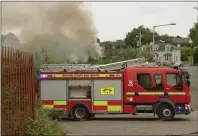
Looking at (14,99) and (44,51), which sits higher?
(44,51)

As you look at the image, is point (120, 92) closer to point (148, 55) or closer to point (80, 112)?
point (80, 112)

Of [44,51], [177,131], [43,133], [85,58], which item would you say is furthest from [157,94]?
[43,133]

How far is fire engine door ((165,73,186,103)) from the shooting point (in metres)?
17.3

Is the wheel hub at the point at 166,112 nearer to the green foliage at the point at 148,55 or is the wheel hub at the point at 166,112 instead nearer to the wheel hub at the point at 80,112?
the wheel hub at the point at 80,112

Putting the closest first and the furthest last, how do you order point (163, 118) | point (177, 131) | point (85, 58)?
point (177, 131)
point (163, 118)
point (85, 58)

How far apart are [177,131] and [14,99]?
25.3 ft

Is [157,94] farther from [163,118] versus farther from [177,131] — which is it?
[177,131]

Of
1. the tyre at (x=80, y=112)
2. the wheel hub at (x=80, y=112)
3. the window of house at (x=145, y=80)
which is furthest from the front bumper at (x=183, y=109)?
the wheel hub at (x=80, y=112)

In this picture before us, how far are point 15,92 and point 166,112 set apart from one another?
11081mm

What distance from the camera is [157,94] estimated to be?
17.3 m

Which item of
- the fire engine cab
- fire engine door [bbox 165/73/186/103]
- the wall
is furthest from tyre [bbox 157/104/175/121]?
the wall

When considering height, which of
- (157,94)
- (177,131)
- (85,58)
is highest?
(85,58)

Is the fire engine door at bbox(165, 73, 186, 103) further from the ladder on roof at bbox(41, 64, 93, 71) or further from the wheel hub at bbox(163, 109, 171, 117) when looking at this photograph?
the ladder on roof at bbox(41, 64, 93, 71)

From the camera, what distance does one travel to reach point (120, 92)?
57.0 feet
